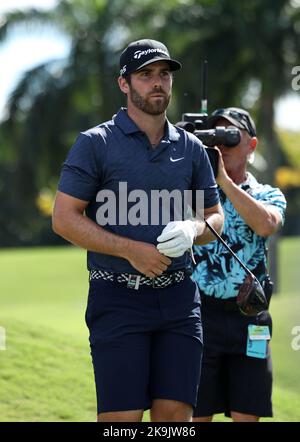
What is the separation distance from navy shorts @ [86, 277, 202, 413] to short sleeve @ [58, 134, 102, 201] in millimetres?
444

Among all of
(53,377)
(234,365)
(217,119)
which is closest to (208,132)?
(217,119)

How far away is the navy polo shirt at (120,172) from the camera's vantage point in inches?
175

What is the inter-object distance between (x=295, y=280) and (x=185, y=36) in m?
10.8

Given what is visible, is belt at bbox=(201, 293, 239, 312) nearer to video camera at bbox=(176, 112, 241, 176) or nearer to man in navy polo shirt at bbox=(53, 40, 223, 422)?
video camera at bbox=(176, 112, 241, 176)

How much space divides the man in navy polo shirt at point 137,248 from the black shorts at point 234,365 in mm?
1102

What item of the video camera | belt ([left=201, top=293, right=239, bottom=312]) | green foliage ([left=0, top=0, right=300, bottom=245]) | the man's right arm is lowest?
belt ([left=201, top=293, right=239, bottom=312])

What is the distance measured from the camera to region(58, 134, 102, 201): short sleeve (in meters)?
4.43

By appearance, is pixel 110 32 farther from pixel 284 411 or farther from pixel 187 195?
pixel 187 195

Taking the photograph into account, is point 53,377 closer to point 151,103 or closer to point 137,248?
point 137,248

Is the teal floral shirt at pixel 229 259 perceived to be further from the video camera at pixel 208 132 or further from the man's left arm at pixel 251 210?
the video camera at pixel 208 132

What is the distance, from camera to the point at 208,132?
5.41 meters

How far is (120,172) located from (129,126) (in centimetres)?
26

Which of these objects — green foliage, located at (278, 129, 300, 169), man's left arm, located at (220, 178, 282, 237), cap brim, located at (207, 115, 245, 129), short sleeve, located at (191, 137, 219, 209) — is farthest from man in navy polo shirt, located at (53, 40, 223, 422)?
green foliage, located at (278, 129, 300, 169)
